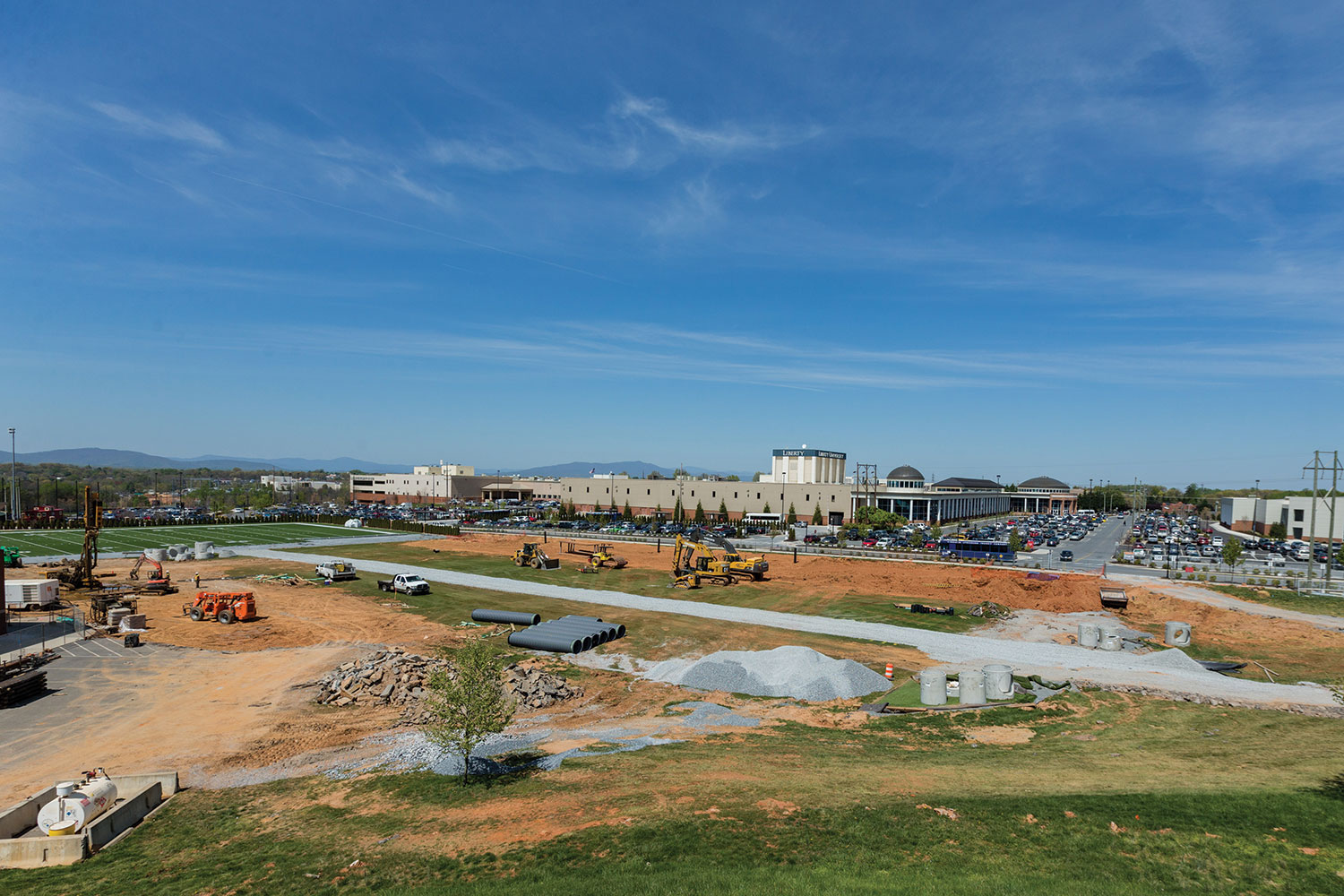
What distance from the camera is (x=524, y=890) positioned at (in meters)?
14.1

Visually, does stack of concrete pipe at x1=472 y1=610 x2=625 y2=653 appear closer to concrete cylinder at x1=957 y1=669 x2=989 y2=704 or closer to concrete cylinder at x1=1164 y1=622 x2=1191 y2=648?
concrete cylinder at x1=957 y1=669 x2=989 y2=704

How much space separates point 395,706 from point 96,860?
13497mm

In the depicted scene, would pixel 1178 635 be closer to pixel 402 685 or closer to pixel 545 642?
pixel 545 642

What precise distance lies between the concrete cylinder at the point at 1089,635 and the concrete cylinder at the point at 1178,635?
Result: 501cm

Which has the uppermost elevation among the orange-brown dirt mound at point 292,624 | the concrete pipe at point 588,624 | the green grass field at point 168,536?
the concrete pipe at point 588,624

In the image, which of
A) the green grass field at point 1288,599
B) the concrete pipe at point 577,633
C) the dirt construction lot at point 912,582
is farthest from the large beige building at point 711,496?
the concrete pipe at point 577,633

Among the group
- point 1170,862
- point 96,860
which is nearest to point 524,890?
point 96,860

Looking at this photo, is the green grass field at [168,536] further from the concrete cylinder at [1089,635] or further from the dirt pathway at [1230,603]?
the dirt pathway at [1230,603]

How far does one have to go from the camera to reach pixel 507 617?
144 ft

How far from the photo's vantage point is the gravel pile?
31188 mm

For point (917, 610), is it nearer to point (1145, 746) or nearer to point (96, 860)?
point (1145, 746)

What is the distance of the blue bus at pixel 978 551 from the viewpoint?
76.9 m

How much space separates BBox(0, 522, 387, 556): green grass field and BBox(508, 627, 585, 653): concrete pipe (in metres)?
65.4

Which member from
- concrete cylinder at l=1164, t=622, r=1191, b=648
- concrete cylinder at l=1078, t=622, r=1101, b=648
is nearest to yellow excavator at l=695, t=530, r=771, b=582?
concrete cylinder at l=1078, t=622, r=1101, b=648
